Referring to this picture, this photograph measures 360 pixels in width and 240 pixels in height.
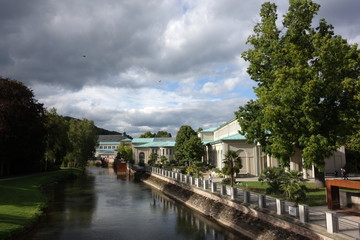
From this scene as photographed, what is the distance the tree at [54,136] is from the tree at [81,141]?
1119 cm

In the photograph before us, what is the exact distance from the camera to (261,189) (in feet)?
86.9

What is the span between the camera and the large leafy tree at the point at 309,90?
2009cm

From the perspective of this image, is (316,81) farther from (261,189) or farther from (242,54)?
(261,189)

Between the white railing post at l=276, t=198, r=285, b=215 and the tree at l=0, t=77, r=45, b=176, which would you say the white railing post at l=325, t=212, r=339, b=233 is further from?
the tree at l=0, t=77, r=45, b=176

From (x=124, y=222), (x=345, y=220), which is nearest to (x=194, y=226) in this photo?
(x=124, y=222)

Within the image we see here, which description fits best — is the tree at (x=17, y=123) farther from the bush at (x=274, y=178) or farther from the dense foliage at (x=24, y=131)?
the bush at (x=274, y=178)

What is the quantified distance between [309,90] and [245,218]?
9638mm

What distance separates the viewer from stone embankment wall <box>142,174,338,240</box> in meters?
13.9

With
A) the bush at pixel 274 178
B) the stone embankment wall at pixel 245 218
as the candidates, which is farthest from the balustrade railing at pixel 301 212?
the bush at pixel 274 178

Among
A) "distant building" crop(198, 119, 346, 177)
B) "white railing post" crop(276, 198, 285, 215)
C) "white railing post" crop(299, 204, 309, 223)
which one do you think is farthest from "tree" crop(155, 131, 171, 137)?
"white railing post" crop(299, 204, 309, 223)

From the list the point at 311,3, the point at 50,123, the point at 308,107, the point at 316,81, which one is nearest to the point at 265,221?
the point at 308,107

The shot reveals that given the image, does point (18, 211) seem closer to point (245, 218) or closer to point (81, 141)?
point (245, 218)

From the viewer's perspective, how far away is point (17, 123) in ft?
129

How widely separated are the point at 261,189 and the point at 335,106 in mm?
9719
